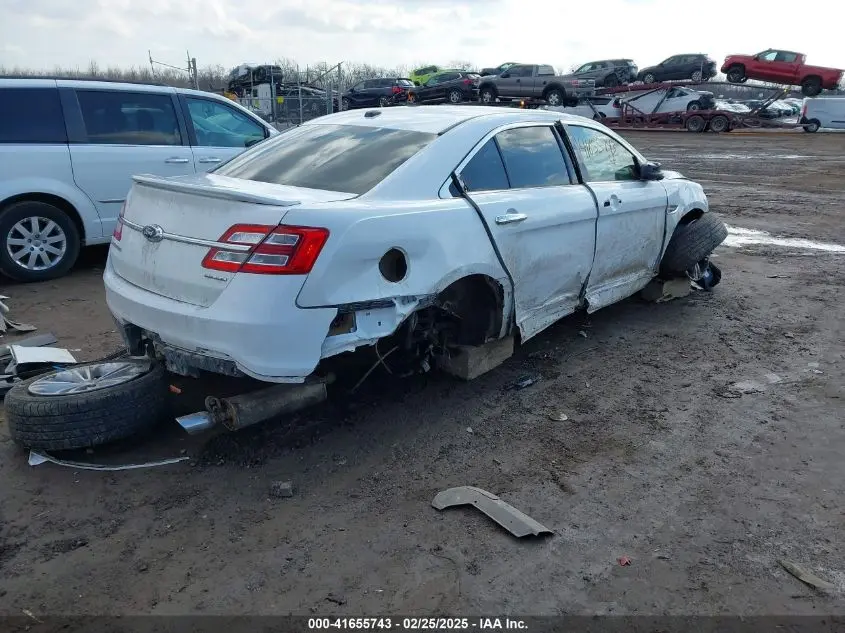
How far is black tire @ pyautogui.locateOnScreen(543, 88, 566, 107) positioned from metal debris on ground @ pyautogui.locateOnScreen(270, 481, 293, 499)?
2902 centimetres

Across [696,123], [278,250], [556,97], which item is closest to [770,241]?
[278,250]

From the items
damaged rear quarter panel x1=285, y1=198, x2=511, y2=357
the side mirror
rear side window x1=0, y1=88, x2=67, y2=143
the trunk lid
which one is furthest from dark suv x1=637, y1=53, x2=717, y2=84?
the trunk lid

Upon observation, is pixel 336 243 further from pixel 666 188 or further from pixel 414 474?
pixel 666 188

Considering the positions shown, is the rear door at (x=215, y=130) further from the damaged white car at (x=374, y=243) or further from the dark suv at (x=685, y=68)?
the dark suv at (x=685, y=68)

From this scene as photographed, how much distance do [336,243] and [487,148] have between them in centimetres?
148

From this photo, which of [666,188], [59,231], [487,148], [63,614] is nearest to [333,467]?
[63,614]

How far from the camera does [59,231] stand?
6.77 m

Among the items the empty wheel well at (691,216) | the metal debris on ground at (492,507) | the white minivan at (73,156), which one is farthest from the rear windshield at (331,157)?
the empty wheel well at (691,216)

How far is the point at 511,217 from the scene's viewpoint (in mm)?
4188

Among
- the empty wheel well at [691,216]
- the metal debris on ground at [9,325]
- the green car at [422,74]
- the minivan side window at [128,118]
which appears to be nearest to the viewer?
the metal debris on ground at [9,325]

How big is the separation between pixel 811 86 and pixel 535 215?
3380 centimetres

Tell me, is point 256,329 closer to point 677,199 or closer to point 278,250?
point 278,250

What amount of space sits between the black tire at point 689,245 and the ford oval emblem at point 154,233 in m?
4.13

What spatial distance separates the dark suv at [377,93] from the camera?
101ft
